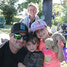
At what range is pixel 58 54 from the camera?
2418 millimetres

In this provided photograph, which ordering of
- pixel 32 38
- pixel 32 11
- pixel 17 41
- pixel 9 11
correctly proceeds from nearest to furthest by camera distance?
pixel 17 41 < pixel 32 38 < pixel 32 11 < pixel 9 11

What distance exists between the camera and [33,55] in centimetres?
258

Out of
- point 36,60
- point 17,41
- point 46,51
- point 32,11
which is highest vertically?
point 32,11

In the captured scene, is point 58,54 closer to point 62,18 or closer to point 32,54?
point 32,54

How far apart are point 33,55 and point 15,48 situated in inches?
12.5

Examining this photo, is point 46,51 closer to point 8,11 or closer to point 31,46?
point 31,46

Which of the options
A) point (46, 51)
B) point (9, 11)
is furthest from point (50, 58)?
point (9, 11)

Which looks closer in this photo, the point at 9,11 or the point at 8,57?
the point at 8,57

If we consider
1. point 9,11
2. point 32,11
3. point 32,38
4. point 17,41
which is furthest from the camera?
point 9,11

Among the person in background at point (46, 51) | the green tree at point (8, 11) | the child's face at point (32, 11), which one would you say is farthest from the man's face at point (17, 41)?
the green tree at point (8, 11)

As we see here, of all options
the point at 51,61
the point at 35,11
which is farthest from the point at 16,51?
the point at 35,11

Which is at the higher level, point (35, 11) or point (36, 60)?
point (35, 11)

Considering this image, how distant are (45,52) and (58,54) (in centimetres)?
24

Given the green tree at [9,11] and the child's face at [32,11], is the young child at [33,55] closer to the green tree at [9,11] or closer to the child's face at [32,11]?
the child's face at [32,11]
